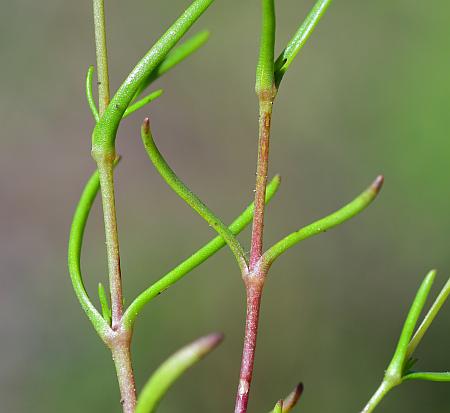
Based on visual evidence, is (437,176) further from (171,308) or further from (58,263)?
(58,263)

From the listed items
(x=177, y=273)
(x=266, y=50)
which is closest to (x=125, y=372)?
(x=177, y=273)

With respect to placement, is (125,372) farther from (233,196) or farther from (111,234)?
(233,196)

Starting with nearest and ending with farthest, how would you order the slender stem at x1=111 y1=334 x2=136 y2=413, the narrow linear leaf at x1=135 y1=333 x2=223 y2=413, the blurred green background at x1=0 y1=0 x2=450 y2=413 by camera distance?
the narrow linear leaf at x1=135 y1=333 x2=223 y2=413 → the slender stem at x1=111 y1=334 x2=136 y2=413 → the blurred green background at x1=0 y1=0 x2=450 y2=413

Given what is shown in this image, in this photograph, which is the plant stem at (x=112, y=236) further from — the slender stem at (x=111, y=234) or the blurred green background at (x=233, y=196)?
the blurred green background at (x=233, y=196)

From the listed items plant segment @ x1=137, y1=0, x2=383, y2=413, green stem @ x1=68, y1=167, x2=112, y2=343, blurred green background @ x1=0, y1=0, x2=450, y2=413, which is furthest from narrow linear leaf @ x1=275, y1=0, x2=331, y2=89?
blurred green background @ x1=0, y1=0, x2=450, y2=413

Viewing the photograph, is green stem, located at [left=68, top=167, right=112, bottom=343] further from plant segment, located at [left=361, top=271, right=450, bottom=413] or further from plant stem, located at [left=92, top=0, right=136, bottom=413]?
plant segment, located at [left=361, top=271, right=450, bottom=413]

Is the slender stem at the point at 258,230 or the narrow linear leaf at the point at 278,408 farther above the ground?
the slender stem at the point at 258,230

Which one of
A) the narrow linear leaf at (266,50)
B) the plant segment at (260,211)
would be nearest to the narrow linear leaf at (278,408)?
the plant segment at (260,211)
